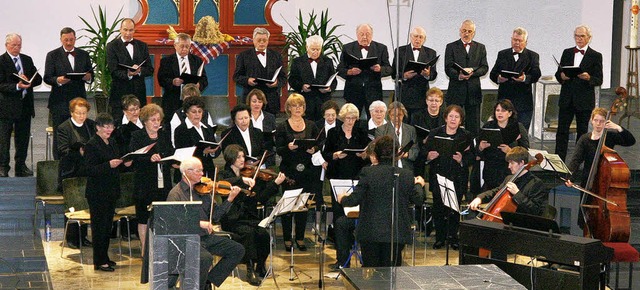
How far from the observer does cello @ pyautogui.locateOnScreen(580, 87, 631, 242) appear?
25.8ft

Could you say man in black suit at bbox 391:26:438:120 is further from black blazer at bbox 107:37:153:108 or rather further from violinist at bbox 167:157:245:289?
violinist at bbox 167:157:245:289

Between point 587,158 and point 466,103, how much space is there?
1.50 meters

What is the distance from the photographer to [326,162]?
879 cm

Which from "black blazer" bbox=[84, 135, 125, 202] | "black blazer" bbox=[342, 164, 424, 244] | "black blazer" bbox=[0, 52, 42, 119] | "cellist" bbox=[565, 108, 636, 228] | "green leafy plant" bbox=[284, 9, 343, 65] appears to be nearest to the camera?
"black blazer" bbox=[342, 164, 424, 244]

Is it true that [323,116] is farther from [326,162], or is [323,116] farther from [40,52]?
[40,52]

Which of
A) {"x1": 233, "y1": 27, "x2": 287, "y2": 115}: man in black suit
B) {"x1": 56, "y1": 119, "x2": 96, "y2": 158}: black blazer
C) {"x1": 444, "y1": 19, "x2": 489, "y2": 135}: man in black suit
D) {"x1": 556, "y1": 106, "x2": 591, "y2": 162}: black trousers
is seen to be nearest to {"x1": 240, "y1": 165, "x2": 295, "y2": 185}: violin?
{"x1": 56, "y1": 119, "x2": 96, "y2": 158}: black blazer

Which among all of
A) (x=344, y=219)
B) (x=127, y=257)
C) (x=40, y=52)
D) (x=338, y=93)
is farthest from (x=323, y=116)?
(x=40, y=52)

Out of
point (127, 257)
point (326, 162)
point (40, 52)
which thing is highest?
point (40, 52)

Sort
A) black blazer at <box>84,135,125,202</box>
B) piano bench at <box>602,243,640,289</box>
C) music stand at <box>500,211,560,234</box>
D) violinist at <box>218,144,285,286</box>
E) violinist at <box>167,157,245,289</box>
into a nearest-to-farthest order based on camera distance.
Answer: music stand at <box>500,211,560,234</box>
violinist at <box>167,157,245,289</box>
piano bench at <box>602,243,640,289</box>
violinist at <box>218,144,285,286</box>
black blazer at <box>84,135,125,202</box>

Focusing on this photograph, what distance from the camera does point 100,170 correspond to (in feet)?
26.7

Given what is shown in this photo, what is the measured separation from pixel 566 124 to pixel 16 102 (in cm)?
480

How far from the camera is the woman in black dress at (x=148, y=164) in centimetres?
838

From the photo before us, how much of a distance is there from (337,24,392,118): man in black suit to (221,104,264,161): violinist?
1348 millimetres

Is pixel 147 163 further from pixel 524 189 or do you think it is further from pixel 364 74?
pixel 524 189
